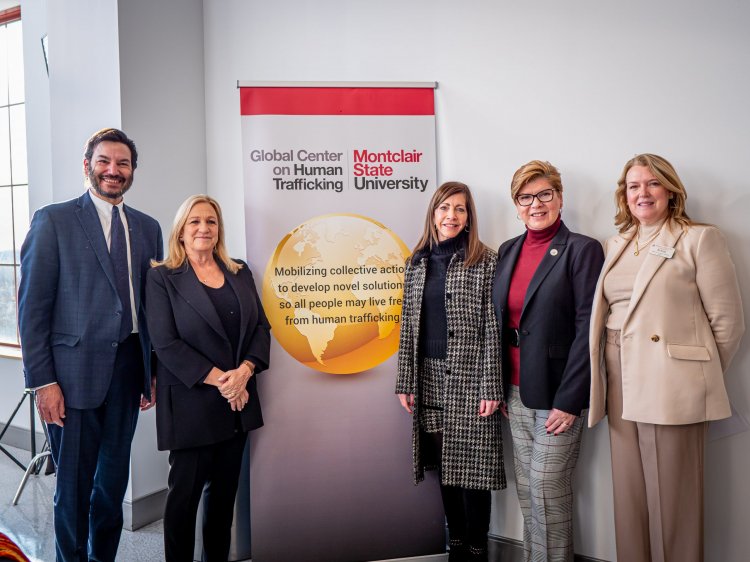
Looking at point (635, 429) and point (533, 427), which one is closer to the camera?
point (635, 429)

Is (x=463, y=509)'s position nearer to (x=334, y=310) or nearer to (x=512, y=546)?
(x=512, y=546)

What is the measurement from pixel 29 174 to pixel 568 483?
4.17 m

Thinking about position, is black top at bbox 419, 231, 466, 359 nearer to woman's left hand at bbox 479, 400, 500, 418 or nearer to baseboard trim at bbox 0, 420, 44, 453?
woman's left hand at bbox 479, 400, 500, 418

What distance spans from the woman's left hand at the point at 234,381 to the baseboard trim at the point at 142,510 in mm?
1111

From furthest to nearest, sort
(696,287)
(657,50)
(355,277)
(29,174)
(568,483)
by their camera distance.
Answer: (29,174) → (355,277) → (657,50) → (568,483) → (696,287)

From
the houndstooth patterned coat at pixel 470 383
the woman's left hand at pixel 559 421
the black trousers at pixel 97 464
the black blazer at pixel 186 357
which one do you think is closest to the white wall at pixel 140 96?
the black trousers at pixel 97 464

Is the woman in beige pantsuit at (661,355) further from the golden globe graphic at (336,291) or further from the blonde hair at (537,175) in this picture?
the golden globe graphic at (336,291)

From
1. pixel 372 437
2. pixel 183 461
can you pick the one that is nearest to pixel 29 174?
pixel 183 461

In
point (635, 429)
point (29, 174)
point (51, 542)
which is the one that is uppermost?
point (29, 174)

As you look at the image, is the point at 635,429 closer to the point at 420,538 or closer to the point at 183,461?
the point at 420,538

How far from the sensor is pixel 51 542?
2721 mm

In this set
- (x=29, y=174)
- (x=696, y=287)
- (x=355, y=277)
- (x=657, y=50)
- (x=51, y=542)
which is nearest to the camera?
(x=696, y=287)

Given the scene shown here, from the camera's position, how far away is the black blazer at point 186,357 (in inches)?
81.9

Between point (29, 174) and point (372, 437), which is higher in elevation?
point (29, 174)
